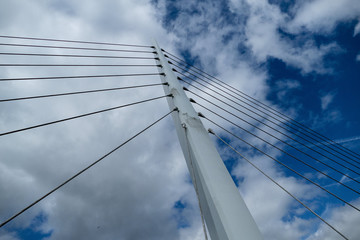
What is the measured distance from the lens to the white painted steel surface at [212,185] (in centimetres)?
277

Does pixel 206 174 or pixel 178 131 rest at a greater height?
pixel 178 131

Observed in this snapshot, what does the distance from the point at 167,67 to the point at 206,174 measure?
4.56 metres

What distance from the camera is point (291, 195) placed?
402cm

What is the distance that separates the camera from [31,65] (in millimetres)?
6320

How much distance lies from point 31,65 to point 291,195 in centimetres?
822

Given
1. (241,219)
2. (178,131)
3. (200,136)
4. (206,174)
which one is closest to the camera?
(241,219)

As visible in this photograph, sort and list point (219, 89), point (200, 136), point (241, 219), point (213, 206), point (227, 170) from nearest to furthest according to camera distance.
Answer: point (241, 219), point (213, 206), point (227, 170), point (200, 136), point (219, 89)

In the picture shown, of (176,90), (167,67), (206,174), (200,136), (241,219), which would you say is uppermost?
(167,67)

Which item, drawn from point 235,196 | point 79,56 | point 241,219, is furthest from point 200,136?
point 79,56

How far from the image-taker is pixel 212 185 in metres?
3.29

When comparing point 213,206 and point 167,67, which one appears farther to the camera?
point 167,67

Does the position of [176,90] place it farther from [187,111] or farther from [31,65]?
[31,65]

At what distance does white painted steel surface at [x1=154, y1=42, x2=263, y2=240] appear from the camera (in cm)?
277

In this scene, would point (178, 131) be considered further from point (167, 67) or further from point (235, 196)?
point (167, 67)
